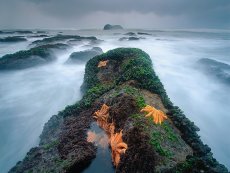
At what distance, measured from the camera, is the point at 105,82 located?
44.7 feet

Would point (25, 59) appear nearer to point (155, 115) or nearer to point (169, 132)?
point (155, 115)

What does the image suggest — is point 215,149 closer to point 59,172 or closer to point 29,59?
point 59,172

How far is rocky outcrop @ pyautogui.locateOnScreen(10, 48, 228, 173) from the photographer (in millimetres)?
6695

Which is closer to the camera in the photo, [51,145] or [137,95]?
[51,145]

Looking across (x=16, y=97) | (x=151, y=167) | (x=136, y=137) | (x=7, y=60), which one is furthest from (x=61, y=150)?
(x=7, y=60)

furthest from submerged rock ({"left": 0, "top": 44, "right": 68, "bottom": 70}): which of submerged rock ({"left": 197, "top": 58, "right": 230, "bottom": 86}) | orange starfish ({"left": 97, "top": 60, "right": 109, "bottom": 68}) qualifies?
submerged rock ({"left": 197, "top": 58, "right": 230, "bottom": 86})

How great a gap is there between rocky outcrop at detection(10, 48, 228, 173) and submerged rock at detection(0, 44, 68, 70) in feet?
43.5

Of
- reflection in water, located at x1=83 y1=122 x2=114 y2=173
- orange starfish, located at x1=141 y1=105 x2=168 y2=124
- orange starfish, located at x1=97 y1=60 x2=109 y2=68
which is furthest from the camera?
orange starfish, located at x1=97 y1=60 x2=109 y2=68

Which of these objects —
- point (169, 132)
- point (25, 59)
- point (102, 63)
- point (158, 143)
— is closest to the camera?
point (158, 143)

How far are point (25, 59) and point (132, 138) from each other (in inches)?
727

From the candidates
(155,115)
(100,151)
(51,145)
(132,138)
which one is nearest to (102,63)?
(155,115)

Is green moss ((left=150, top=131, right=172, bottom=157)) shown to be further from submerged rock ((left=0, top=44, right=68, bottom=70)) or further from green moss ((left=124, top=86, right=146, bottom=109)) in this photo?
submerged rock ((left=0, top=44, right=68, bottom=70))

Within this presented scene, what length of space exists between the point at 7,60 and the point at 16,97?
7.36 m

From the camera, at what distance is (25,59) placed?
23.0 metres
